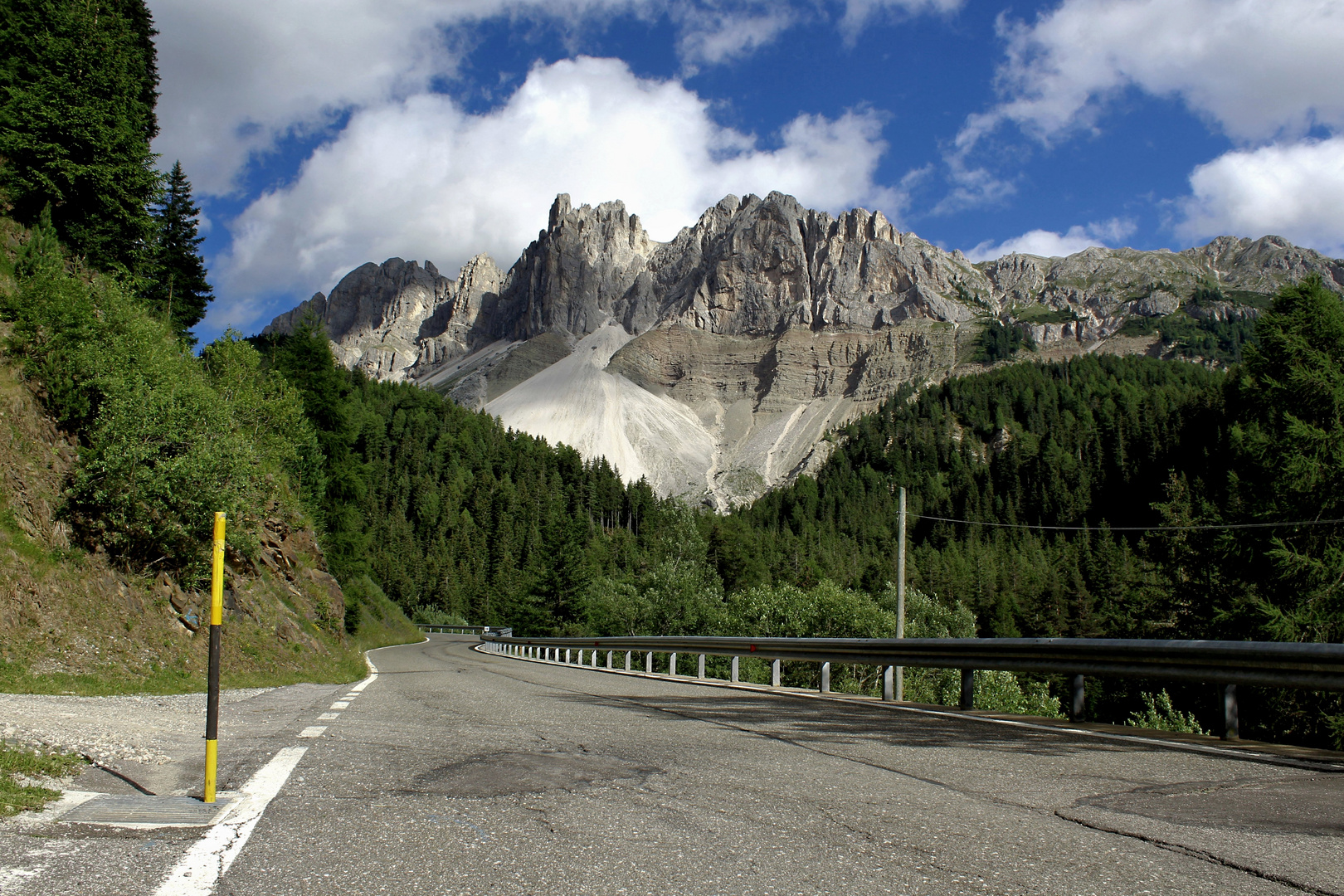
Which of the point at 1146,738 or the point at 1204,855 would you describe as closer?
the point at 1204,855

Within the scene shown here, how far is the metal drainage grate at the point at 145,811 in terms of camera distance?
3900 mm

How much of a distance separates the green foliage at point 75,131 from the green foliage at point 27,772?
29092mm

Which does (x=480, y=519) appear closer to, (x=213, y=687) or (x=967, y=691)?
(x=967, y=691)

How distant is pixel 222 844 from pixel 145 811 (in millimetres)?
762

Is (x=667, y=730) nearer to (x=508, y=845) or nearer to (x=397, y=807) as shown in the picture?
(x=397, y=807)

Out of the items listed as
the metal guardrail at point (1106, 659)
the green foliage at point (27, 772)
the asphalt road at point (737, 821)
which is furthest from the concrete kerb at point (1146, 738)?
the green foliage at point (27, 772)

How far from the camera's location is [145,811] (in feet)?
13.4

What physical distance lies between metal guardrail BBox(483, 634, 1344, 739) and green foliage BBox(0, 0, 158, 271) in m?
28.5

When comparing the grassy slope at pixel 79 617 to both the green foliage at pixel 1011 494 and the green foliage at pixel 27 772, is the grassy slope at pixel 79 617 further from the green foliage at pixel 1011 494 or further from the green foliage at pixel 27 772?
the green foliage at pixel 1011 494

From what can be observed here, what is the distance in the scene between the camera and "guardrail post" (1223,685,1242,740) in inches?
307

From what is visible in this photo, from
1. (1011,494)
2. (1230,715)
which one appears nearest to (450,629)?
(1230,715)

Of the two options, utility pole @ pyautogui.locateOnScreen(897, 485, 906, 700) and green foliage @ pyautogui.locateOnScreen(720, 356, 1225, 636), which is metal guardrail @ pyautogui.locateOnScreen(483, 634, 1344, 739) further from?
green foliage @ pyautogui.locateOnScreen(720, 356, 1225, 636)

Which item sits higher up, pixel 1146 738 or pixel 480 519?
pixel 480 519

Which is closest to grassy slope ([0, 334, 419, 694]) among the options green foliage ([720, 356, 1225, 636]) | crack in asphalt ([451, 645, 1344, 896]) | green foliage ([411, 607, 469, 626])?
crack in asphalt ([451, 645, 1344, 896])
